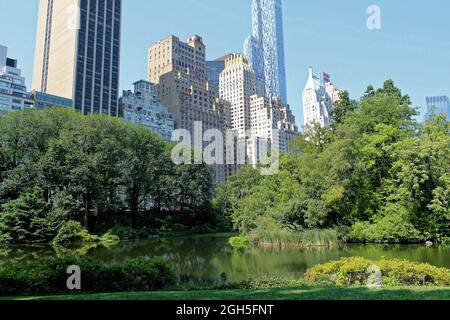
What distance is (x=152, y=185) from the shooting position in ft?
114

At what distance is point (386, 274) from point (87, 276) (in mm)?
6185

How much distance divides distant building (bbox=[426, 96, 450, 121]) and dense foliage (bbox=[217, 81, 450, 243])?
2.58 ft

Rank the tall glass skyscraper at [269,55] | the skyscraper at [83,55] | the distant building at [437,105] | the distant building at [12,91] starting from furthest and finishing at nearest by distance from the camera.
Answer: the tall glass skyscraper at [269,55] < the distant building at [12,91] < the skyscraper at [83,55] < the distant building at [437,105]

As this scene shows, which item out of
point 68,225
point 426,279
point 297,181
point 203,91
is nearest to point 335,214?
point 297,181

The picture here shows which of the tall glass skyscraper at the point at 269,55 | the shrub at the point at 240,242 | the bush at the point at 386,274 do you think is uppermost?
the tall glass skyscraper at the point at 269,55

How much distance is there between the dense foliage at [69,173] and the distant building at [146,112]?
115ft

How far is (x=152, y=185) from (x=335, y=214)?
1803 centimetres

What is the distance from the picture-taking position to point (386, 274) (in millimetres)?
8086

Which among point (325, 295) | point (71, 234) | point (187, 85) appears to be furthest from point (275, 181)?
point (187, 85)

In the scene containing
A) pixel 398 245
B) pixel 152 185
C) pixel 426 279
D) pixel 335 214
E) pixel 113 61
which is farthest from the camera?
pixel 113 61

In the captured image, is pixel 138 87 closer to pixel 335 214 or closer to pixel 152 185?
pixel 152 185

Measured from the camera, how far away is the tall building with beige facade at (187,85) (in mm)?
54656

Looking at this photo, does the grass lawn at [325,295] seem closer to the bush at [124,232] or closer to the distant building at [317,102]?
the bush at [124,232]

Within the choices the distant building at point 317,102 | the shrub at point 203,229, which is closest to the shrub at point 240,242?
the shrub at point 203,229
